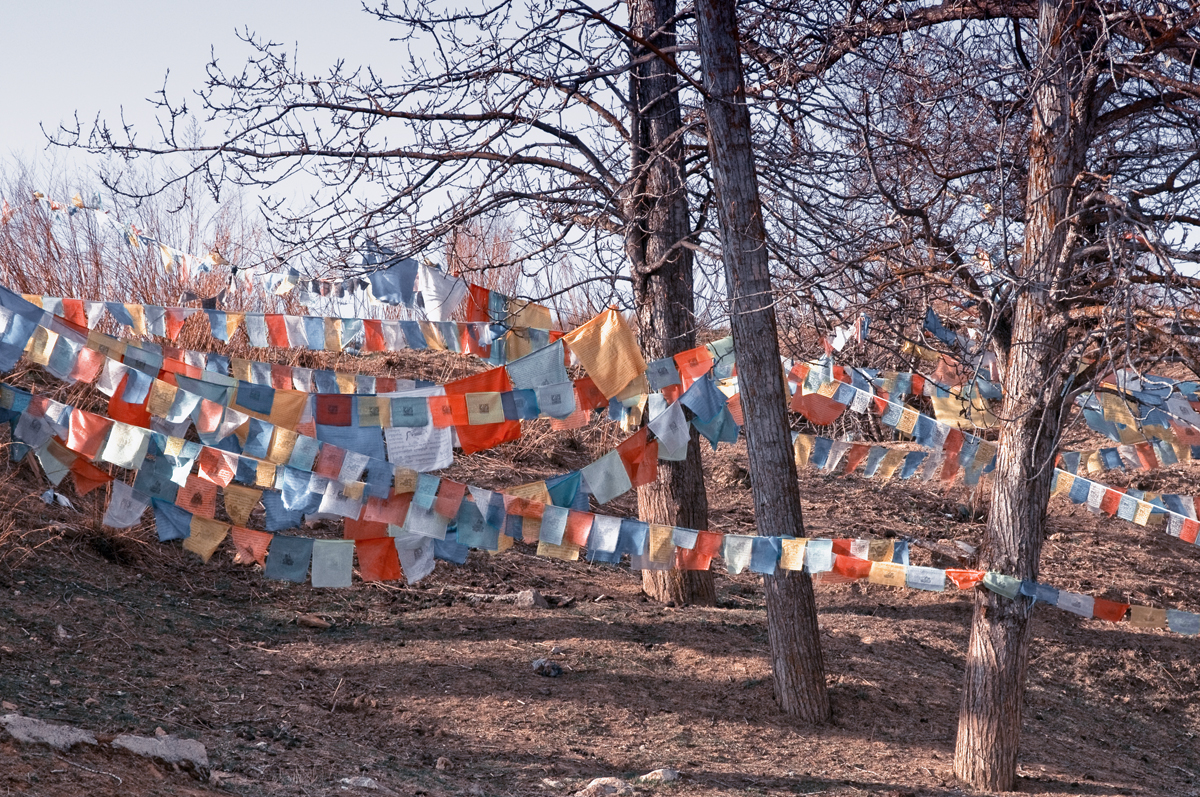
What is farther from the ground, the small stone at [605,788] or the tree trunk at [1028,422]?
the tree trunk at [1028,422]

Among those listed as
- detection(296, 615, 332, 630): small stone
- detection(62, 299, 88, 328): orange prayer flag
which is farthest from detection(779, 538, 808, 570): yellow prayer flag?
detection(62, 299, 88, 328): orange prayer flag

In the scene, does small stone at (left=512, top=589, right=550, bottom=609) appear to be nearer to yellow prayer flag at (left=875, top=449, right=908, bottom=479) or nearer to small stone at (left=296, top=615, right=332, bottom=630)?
small stone at (left=296, top=615, right=332, bottom=630)

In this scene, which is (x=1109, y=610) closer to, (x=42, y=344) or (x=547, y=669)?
(x=547, y=669)

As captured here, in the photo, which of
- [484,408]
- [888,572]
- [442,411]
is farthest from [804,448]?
[442,411]

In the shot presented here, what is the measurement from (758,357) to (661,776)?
2.36 m

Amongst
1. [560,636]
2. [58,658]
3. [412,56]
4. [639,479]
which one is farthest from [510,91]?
[58,658]

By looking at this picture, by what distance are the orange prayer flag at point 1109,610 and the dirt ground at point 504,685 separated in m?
0.95

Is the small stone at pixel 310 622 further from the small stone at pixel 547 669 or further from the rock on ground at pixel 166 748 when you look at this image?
the rock on ground at pixel 166 748

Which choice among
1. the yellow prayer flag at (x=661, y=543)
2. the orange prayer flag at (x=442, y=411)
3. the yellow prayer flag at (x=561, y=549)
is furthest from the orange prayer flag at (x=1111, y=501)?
the orange prayer flag at (x=442, y=411)

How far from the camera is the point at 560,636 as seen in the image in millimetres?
6816

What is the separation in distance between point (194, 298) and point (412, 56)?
5.51 meters

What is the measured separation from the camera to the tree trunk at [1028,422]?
5.02m

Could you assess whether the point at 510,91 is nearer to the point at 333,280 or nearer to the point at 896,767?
the point at 333,280

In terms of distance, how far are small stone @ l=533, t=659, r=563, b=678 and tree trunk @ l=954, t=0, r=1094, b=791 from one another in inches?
93.5
